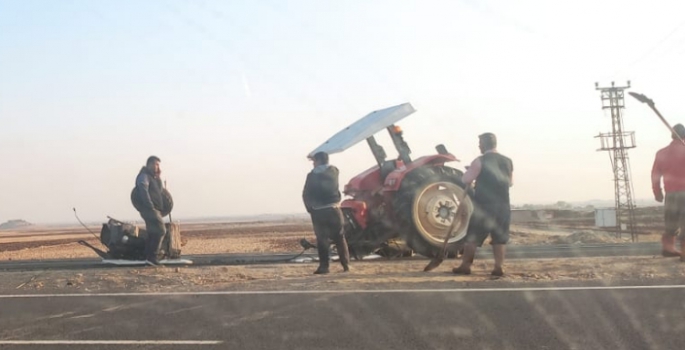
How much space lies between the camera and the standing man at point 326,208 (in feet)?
29.5

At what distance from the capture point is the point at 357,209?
1002 centimetres

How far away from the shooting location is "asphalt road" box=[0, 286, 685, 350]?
16.2 ft

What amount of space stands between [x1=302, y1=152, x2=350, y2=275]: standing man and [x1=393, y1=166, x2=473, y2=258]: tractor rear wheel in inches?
43.7

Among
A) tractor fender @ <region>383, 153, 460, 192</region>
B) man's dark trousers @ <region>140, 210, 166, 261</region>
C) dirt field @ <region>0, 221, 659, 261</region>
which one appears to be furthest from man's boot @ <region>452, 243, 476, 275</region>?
dirt field @ <region>0, 221, 659, 261</region>

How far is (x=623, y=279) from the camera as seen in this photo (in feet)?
24.1

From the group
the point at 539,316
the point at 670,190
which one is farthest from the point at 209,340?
the point at 670,190

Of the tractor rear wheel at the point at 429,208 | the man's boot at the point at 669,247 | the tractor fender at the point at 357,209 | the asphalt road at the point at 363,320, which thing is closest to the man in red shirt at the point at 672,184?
the man's boot at the point at 669,247

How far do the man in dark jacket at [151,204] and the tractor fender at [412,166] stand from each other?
3.34m

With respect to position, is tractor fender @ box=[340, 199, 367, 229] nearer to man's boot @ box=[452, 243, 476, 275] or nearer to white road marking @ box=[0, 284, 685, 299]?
man's boot @ box=[452, 243, 476, 275]

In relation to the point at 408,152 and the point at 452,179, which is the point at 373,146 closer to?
the point at 408,152

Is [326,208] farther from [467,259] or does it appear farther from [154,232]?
[154,232]

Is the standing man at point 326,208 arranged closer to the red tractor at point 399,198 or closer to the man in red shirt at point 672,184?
the red tractor at point 399,198

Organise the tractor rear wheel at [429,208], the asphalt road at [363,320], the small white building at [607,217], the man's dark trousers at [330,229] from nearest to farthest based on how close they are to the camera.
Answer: the asphalt road at [363,320], the man's dark trousers at [330,229], the tractor rear wheel at [429,208], the small white building at [607,217]

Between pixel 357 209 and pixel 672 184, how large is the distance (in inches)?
169
